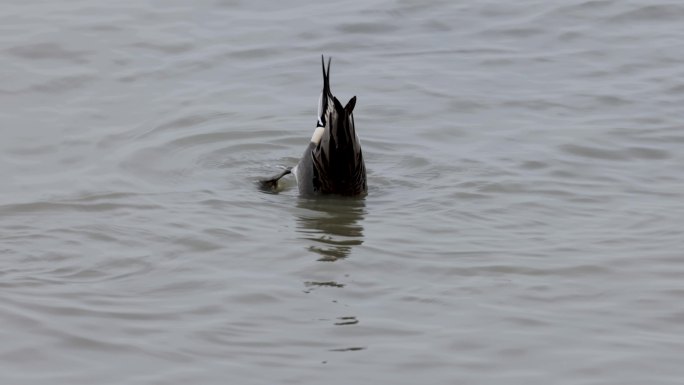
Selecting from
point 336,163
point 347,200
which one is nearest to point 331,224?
point 347,200

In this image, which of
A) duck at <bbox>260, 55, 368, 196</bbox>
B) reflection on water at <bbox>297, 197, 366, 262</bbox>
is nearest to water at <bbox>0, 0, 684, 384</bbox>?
reflection on water at <bbox>297, 197, 366, 262</bbox>

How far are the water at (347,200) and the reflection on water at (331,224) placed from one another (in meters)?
0.03

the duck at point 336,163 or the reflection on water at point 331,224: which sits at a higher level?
the duck at point 336,163

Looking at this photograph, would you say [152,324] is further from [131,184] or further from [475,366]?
[131,184]

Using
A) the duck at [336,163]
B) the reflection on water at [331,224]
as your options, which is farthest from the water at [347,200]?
the duck at [336,163]

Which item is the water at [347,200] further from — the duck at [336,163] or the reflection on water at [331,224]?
the duck at [336,163]

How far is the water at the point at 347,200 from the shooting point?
6.32 metres

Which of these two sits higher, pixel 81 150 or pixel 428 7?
pixel 428 7

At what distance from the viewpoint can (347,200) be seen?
970 centimetres

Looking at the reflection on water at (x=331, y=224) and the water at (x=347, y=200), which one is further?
the reflection on water at (x=331, y=224)

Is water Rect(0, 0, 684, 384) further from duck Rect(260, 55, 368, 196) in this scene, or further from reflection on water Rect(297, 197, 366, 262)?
duck Rect(260, 55, 368, 196)

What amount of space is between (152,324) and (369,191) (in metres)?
3.66

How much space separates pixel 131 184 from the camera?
31.8 ft

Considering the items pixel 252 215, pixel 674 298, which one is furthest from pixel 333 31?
pixel 674 298
